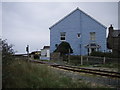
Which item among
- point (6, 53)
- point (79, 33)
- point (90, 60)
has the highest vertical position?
point (79, 33)

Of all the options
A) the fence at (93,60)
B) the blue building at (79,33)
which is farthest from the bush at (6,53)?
the blue building at (79,33)

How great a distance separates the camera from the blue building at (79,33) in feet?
122

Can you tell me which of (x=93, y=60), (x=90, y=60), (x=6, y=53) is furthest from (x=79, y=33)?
(x=6, y=53)

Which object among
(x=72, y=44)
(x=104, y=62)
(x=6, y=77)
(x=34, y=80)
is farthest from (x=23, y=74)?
(x=72, y=44)

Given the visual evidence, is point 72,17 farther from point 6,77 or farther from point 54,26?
point 6,77

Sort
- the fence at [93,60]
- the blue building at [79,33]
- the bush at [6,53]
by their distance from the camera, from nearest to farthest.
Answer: the bush at [6,53], the fence at [93,60], the blue building at [79,33]

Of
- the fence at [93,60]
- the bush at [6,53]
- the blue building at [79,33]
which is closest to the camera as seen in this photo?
the bush at [6,53]

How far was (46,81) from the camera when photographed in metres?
7.64

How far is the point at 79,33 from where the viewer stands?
3769cm

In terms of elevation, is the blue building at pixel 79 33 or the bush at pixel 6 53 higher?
the blue building at pixel 79 33

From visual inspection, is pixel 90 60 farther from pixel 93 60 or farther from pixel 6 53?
pixel 6 53

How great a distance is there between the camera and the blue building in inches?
1465

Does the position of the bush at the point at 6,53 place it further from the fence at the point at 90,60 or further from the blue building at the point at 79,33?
the blue building at the point at 79,33

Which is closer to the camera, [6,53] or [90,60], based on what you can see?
[6,53]
